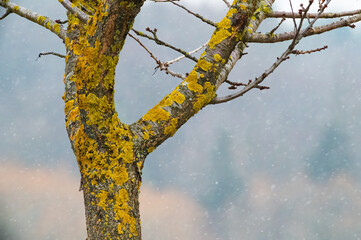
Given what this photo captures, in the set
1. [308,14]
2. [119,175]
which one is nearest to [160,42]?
[308,14]

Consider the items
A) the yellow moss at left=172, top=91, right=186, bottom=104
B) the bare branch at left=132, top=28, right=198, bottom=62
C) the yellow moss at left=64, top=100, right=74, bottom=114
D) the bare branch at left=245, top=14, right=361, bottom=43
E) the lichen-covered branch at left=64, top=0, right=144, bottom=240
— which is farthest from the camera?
the bare branch at left=132, top=28, right=198, bottom=62

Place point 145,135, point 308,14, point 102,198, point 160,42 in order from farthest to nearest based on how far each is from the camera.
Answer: point 308,14 → point 160,42 → point 145,135 → point 102,198

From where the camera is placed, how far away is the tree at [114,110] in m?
2.88

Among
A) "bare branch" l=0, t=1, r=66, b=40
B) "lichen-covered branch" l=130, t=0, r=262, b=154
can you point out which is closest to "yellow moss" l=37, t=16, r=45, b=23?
"bare branch" l=0, t=1, r=66, b=40

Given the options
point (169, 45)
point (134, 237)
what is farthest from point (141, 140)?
point (169, 45)

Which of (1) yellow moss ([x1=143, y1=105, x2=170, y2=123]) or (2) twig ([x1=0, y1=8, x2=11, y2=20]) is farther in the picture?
(2) twig ([x1=0, y1=8, x2=11, y2=20])

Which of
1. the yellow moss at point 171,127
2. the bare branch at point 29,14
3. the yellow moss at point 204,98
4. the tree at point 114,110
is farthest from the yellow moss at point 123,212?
the bare branch at point 29,14

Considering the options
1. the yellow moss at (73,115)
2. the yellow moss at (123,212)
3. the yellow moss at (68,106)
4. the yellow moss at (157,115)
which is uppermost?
the yellow moss at (68,106)

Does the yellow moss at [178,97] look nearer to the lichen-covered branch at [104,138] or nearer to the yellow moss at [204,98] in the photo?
the yellow moss at [204,98]

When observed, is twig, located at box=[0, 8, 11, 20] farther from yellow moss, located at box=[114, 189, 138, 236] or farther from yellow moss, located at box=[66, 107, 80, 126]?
yellow moss, located at box=[114, 189, 138, 236]

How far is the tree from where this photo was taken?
9.45 feet

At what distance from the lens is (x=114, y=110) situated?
3141 millimetres

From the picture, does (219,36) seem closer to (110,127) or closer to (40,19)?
(110,127)

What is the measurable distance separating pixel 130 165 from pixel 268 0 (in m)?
2.40
